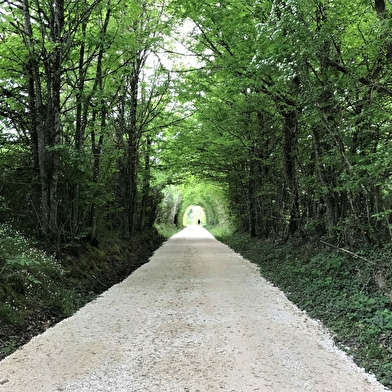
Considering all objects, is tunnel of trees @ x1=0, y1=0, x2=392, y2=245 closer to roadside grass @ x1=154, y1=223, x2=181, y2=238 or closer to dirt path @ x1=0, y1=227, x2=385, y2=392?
dirt path @ x1=0, y1=227, x2=385, y2=392

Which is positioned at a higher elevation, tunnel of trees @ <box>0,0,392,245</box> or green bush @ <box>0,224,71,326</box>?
tunnel of trees @ <box>0,0,392,245</box>

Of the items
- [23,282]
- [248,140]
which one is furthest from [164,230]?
[23,282]

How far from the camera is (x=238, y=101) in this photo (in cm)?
1165

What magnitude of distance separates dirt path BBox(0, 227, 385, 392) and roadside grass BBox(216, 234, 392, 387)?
0.21m

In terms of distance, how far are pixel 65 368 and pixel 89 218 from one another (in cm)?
713

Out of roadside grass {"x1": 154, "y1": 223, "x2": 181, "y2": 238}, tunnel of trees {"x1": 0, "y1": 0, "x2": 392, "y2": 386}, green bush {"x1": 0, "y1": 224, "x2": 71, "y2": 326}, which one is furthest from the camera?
roadside grass {"x1": 154, "y1": 223, "x2": 181, "y2": 238}

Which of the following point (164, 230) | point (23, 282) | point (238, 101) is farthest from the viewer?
point (164, 230)

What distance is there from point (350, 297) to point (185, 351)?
2804mm

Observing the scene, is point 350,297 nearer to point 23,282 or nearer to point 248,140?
point 23,282

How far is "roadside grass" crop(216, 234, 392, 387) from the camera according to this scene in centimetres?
380

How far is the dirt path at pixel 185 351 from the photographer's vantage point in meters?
3.19

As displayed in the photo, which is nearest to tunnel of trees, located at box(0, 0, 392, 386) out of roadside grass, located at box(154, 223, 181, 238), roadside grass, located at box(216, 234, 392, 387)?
roadside grass, located at box(216, 234, 392, 387)

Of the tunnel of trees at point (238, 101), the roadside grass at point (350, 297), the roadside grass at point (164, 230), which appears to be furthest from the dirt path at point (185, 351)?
the roadside grass at point (164, 230)

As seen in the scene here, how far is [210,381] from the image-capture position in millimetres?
3203
